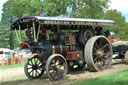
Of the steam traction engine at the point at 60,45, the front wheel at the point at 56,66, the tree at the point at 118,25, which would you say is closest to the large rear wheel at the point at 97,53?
the steam traction engine at the point at 60,45

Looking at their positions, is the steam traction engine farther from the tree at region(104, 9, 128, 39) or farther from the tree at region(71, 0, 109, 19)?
the tree at region(104, 9, 128, 39)

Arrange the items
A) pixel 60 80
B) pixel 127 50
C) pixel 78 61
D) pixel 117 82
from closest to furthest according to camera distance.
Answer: pixel 117 82 → pixel 60 80 → pixel 78 61 → pixel 127 50

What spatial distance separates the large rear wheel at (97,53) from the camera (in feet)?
27.5

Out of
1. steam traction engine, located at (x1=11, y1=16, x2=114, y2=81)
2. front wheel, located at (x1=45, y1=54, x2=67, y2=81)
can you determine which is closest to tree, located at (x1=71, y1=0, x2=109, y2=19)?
steam traction engine, located at (x1=11, y1=16, x2=114, y2=81)

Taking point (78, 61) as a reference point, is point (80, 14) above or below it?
above

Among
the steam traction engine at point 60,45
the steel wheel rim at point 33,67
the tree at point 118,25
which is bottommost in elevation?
the steel wheel rim at point 33,67

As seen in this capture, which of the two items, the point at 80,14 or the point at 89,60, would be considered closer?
the point at 89,60

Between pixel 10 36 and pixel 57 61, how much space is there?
46.6 m

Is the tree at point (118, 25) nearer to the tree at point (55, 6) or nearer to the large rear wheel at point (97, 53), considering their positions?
the tree at point (55, 6)

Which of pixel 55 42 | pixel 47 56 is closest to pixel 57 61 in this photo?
pixel 47 56

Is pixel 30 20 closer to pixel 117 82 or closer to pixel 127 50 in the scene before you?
pixel 117 82

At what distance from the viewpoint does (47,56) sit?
26.1ft

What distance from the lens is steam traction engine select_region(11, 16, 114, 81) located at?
299 inches

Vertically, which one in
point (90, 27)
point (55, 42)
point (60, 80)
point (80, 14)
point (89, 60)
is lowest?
point (60, 80)
